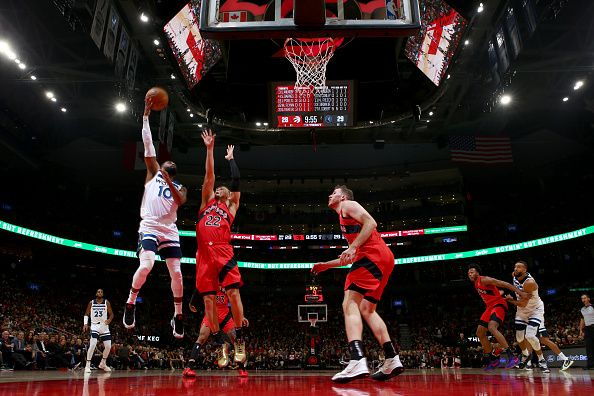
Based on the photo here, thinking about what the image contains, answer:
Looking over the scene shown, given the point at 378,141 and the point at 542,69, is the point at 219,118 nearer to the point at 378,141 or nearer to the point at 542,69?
the point at 378,141

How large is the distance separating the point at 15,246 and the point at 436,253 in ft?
83.3

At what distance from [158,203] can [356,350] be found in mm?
3123

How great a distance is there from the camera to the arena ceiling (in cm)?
1549

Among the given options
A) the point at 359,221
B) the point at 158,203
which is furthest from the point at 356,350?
the point at 158,203

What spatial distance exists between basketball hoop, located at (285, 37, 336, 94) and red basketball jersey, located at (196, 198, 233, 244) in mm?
5733

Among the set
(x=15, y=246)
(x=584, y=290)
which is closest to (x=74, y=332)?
(x=15, y=246)

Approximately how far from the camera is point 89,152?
28.0 m

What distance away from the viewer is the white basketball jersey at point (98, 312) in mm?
10750

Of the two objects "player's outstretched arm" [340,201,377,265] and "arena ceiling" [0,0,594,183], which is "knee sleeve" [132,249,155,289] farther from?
"arena ceiling" [0,0,594,183]

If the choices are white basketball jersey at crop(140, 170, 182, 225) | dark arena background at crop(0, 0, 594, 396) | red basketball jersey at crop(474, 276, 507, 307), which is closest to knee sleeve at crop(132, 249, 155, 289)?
dark arena background at crop(0, 0, 594, 396)

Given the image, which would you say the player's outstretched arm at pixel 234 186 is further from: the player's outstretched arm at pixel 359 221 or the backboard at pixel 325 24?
the player's outstretched arm at pixel 359 221

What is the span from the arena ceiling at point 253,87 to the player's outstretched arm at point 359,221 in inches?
400

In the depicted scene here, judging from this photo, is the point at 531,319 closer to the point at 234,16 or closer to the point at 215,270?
the point at 215,270

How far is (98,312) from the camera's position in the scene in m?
10.8
